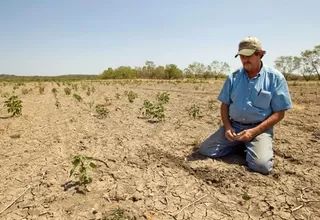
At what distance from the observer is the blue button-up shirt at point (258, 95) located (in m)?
3.20

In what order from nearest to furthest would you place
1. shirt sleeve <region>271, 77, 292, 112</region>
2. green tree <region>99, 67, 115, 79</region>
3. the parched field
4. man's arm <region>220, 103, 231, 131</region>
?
the parched field → shirt sleeve <region>271, 77, 292, 112</region> → man's arm <region>220, 103, 231, 131</region> → green tree <region>99, 67, 115, 79</region>

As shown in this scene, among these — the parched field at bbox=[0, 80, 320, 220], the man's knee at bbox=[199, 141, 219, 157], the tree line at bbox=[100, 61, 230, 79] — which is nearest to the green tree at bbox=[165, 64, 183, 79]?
the tree line at bbox=[100, 61, 230, 79]

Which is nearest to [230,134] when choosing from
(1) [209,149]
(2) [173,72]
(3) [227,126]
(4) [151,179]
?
(3) [227,126]

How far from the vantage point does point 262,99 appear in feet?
10.6

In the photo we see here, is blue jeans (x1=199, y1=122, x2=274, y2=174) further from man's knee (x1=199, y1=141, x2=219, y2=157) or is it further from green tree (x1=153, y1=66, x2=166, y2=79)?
green tree (x1=153, y1=66, x2=166, y2=79)

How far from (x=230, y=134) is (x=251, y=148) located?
300mm

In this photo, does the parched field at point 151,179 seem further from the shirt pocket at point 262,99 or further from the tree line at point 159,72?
the tree line at point 159,72

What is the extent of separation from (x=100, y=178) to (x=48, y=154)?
1345 millimetres

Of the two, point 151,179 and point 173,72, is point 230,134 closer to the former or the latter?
point 151,179

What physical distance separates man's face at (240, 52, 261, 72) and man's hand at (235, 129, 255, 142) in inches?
30.7

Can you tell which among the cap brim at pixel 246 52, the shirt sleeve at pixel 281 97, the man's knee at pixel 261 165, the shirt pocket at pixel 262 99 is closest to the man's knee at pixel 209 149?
the man's knee at pixel 261 165

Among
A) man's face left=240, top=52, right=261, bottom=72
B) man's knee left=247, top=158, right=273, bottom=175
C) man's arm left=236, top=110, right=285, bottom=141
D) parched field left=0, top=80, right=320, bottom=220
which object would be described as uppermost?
man's face left=240, top=52, right=261, bottom=72

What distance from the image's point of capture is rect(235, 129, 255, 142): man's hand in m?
3.20

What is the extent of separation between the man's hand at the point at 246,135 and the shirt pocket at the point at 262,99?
34 cm
